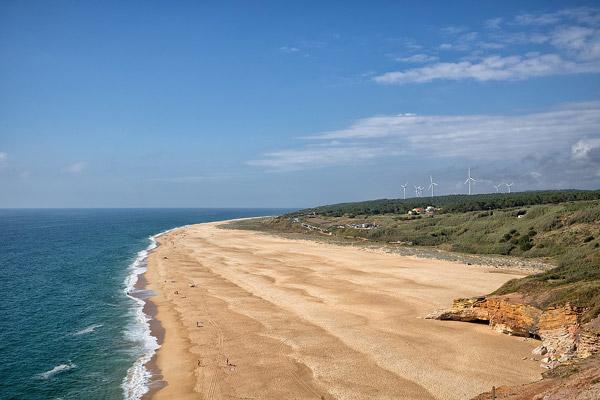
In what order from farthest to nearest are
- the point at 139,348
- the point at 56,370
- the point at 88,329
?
the point at 88,329
the point at 139,348
the point at 56,370

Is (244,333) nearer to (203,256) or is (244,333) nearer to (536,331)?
(536,331)

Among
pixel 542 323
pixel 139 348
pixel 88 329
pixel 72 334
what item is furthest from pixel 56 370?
pixel 542 323

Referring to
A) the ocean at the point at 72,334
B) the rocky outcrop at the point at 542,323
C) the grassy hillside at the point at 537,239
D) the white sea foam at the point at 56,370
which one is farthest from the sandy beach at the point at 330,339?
the white sea foam at the point at 56,370

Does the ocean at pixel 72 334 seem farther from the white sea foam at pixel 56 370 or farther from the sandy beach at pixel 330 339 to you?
the sandy beach at pixel 330 339

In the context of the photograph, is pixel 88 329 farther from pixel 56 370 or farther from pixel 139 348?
pixel 56 370

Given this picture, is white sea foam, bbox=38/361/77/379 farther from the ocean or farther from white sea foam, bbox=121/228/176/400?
white sea foam, bbox=121/228/176/400

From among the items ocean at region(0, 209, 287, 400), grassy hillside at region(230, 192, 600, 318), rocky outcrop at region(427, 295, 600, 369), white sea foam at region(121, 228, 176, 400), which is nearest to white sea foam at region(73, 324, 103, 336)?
ocean at region(0, 209, 287, 400)
